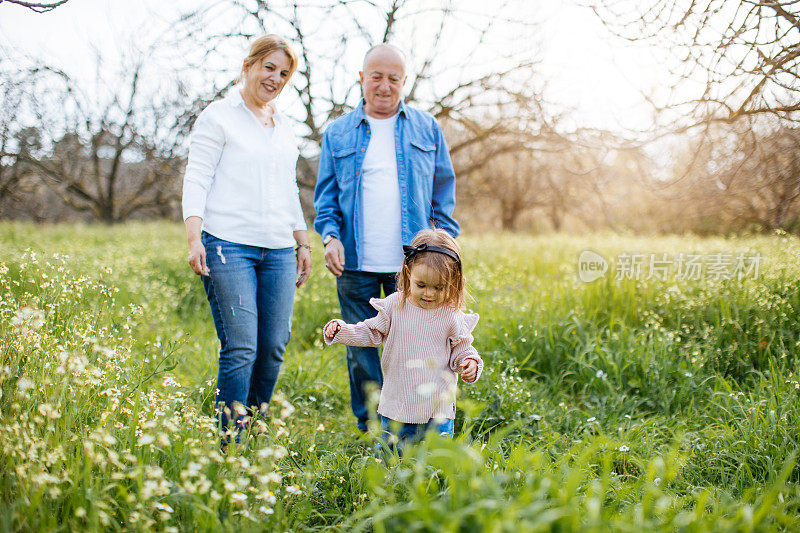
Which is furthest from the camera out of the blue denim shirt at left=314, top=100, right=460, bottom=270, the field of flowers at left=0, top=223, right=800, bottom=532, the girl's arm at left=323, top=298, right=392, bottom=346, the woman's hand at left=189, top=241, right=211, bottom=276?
the blue denim shirt at left=314, top=100, right=460, bottom=270

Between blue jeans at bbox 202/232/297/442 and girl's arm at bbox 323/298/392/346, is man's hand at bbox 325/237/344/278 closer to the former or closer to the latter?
blue jeans at bbox 202/232/297/442

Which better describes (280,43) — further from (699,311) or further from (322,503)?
(699,311)

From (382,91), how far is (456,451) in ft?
6.84

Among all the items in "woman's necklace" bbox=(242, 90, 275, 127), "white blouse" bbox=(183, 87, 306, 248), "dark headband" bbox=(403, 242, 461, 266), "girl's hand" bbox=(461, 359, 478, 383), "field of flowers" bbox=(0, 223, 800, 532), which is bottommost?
"field of flowers" bbox=(0, 223, 800, 532)

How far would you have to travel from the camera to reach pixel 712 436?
2854 millimetres

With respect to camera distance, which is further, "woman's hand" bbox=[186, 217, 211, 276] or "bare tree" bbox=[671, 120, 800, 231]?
"bare tree" bbox=[671, 120, 800, 231]

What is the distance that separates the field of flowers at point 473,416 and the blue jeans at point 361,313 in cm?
26

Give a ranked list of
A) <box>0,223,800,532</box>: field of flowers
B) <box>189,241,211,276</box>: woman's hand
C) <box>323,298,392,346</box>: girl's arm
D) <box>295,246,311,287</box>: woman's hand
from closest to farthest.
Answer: <box>0,223,800,532</box>: field of flowers
<box>323,298,392,346</box>: girl's arm
<box>189,241,211,276</box>: woman's hand
<box>295,246,311,287</box>: woman's hand

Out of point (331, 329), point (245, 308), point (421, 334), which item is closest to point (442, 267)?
point (421, 334)

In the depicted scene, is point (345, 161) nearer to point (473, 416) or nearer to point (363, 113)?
point (363, 113)

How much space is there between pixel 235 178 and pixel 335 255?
0.66 m

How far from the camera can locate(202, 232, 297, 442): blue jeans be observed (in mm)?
2605

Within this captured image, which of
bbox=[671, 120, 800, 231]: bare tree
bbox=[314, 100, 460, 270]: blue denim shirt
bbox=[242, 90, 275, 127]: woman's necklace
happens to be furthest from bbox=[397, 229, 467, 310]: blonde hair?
bbox=[671, 120, 800, 231]: bare tree

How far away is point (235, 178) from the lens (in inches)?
106
